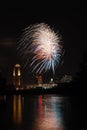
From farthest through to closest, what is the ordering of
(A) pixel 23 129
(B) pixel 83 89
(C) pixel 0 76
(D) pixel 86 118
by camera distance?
(C) pixel 0 76
(B) pixel 83 89
(D) pixel 86 118
(A) pixel 23 129

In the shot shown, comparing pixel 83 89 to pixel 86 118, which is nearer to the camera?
pixel 86 118

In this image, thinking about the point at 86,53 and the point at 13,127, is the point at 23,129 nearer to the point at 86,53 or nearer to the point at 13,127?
the point at 13,127

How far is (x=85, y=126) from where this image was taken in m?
26.4

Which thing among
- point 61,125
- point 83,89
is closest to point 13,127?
point 61,125

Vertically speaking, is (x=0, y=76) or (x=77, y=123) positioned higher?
(x=0, y=76)

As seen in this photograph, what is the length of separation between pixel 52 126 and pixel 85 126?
2.13 m

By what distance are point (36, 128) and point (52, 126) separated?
118cm

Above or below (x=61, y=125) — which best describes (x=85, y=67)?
above

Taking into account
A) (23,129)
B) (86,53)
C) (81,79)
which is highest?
(86,53)

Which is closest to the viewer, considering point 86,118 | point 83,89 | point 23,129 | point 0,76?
point 23,129

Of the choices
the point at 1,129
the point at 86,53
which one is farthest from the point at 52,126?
the point at 86,53

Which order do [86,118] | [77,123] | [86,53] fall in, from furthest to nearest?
[86,53] < [86,118] < [77,123]

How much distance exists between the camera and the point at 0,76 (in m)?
131

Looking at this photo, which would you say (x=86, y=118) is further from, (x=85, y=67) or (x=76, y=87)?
(x=76, y=87)
